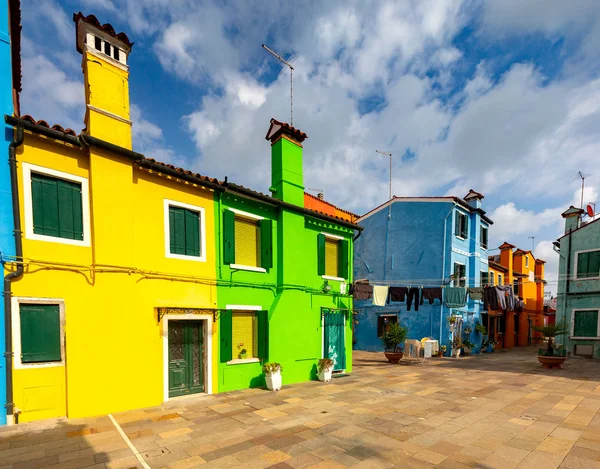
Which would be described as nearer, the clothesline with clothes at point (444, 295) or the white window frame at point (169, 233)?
the white window frame at point (169, 233)

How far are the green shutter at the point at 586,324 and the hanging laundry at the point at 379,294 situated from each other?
13978 millimetres

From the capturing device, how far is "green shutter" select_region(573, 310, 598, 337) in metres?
19.0

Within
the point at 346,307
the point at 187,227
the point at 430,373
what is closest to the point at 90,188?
the point at 187,227

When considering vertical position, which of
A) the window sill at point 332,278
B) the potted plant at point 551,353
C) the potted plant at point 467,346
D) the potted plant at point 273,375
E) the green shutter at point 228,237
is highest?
the green shutter at point 228,237

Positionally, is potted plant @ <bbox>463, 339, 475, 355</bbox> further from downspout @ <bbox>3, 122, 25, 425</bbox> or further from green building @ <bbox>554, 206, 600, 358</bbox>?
downspout @ <bbox>3, 122, 25, 425</bbox>

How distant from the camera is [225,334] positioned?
920cm

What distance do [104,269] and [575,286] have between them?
25.9 metres

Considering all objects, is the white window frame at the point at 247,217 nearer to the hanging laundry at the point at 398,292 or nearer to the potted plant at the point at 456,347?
the hanging laundry at the point at 398,292

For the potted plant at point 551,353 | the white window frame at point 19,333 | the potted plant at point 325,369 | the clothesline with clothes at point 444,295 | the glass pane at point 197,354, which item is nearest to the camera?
the white window frame at point 19,333

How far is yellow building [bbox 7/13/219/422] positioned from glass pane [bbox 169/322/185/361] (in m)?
0.03

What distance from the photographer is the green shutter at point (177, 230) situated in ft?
28.5

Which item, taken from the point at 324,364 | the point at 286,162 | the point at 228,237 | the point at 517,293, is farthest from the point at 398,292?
the point at 517,293

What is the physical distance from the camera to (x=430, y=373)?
44.4 feet

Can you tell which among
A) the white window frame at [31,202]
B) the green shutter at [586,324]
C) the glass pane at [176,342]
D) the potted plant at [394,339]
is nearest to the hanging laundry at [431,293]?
the potted plant at [394,339]
